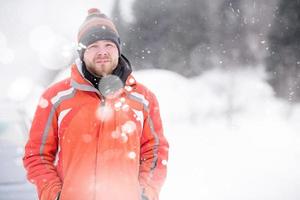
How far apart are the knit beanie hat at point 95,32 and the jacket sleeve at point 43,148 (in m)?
0.36

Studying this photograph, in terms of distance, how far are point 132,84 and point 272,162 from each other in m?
6.85

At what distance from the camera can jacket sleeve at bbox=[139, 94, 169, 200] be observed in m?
2.62

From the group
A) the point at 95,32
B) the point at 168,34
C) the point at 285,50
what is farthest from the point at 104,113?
the point at 168,34

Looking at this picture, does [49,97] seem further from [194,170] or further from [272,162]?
[272,162]

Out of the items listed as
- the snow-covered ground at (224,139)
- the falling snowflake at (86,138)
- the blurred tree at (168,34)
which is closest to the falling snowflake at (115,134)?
the falling snowflake at (86,138)

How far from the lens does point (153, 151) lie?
105 inches

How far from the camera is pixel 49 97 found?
2.46 metres

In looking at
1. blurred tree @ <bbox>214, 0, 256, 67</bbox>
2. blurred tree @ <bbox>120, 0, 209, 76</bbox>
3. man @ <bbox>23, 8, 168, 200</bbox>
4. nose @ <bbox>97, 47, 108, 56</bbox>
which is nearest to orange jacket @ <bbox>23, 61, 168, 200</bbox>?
man @ <bbox>23, 8, 168, 200</bbox>

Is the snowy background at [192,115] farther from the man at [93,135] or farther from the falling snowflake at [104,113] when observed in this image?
the falling snowflake at [104,113]

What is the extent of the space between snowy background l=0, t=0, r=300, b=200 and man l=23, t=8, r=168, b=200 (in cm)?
201

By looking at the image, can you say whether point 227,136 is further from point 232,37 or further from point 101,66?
point 101,66

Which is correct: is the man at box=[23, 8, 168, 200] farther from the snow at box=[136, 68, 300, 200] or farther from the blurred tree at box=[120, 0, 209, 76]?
the blurred tree at box=[120, 0, 209, 76]

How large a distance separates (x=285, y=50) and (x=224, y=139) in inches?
166

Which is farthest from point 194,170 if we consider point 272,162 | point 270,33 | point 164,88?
point 270,33
